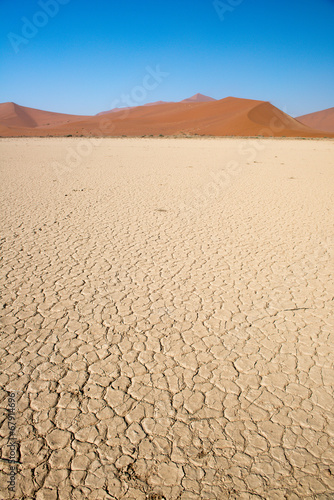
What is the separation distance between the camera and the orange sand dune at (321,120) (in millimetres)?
108688

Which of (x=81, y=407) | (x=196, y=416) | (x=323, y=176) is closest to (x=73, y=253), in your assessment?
(x=81, y=407)

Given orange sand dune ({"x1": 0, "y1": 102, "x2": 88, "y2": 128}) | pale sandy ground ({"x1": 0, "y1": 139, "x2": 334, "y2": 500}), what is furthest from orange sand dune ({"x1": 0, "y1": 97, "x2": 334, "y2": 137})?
orange sand dune ({"x1": 0, "y1": 102, "x2": 88, "y2": 128})

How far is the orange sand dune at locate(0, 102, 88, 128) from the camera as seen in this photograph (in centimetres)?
8406

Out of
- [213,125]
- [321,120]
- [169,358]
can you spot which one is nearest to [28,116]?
[213,125]

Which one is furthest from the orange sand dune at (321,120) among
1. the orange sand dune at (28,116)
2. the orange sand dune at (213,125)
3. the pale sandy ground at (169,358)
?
the pale sandy ground at (169,358)

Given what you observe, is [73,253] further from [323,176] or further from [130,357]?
[323,176]

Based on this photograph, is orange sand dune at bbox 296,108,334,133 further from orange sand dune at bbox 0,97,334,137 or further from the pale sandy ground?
the pale sandy ground

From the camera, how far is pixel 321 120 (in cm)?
11456

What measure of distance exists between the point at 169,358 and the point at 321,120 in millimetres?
135134

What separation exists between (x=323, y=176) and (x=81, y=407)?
34.8 feet

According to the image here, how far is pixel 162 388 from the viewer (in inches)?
83.0

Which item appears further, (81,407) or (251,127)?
(251,127)

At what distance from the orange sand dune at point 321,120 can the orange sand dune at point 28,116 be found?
83.0m

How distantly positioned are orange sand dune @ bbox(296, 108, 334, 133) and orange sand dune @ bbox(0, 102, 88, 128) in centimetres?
8303
